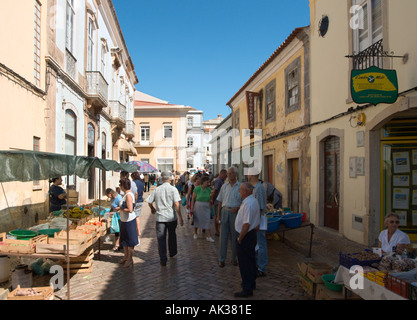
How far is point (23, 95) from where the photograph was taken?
27.0ft

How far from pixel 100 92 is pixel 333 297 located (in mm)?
13728

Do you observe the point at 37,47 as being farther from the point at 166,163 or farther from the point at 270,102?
the point at 166,163

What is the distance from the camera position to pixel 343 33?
8.66m

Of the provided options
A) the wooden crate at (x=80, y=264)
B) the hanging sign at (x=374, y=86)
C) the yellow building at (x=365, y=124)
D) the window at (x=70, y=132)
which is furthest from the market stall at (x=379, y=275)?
the window at (x=70, y=132)

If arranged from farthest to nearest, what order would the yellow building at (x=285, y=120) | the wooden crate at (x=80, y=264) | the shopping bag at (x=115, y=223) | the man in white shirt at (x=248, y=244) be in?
the yellow building at (x=285, y=120), the shopping bag at (x=115, y=223), the wooden crate at (x=80, y=264), the man in white shirt at (x=248, y=244)

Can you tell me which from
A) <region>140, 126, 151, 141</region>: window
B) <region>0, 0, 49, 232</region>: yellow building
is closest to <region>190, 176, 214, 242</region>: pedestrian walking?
<region>0, 0, 49, 232</region>: yellow building

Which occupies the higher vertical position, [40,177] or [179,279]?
[40,177]

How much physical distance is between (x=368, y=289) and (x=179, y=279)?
2999 millimetres

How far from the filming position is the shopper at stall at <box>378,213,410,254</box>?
4.29 m

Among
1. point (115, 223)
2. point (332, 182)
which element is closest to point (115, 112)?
point (115, 223)

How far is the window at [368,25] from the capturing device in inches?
287

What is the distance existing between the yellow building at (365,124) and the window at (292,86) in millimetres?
1855

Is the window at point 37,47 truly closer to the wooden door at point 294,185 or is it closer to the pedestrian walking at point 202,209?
the pedestrian walking at point 202,209
